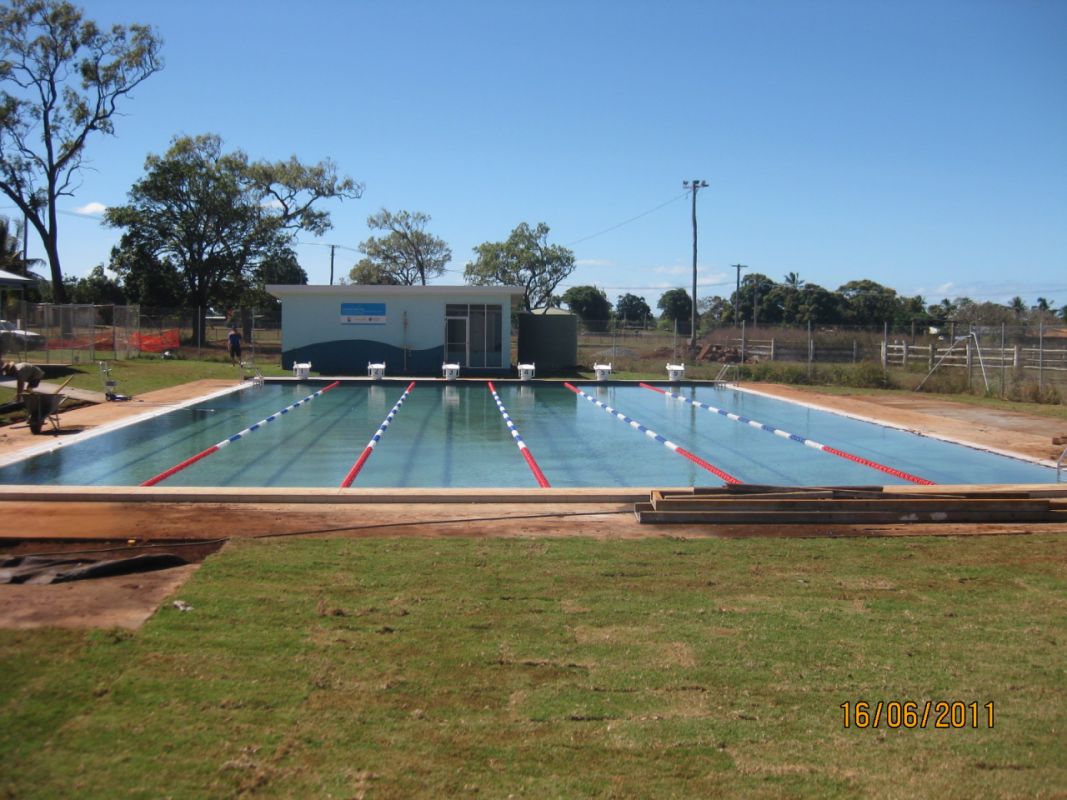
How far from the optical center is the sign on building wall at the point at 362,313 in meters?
29.0

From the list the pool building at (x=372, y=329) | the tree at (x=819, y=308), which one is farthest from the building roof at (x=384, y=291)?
the tree at (x=819, y=308)

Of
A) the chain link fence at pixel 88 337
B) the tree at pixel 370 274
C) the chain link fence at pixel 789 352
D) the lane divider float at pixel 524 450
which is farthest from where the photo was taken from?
the tree at pixel 370 274

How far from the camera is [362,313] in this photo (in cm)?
2905

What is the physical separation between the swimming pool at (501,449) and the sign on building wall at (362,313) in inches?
310

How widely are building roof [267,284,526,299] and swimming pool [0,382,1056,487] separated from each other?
26.2 feet

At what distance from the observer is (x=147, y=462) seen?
12.1 meters

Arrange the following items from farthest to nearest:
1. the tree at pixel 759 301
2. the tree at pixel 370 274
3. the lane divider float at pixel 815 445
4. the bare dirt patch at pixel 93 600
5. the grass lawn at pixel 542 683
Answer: the tree at pixel 759 301 < the tree at pixel 370 274 < the lane divider float at pixel 815 445 < the bare dirt patch at pixel 93 600 < the grass lawn at pixel 542 683

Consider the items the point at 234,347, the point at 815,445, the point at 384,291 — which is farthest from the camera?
the point at 234,347

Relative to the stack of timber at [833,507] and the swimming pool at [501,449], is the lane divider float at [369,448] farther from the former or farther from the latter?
the stack of timber at [833,507]

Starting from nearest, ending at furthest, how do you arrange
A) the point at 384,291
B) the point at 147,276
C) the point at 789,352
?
the point at 384,291
the point at 789,352
the point at 147,276

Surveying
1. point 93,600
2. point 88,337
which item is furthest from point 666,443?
point 88,337

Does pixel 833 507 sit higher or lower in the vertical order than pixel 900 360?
lower

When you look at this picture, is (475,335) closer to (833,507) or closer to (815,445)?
(815,445)

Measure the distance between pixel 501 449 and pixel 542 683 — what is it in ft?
31.4
